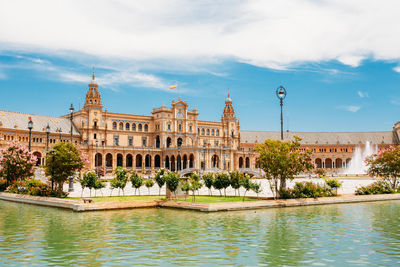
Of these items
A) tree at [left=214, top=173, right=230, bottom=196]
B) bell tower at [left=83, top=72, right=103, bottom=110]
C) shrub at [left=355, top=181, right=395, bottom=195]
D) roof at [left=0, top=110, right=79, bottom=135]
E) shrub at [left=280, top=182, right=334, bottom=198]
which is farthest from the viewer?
bell tower at [left=83, top=72, right=103, bottom=110]

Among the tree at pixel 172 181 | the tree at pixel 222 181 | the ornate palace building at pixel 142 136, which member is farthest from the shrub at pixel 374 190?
the ornate palace building at pixel 142 136

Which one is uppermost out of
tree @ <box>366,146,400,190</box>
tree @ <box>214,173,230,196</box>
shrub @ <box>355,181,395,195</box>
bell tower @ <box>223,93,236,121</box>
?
bell tower @ <box>223,93,236,121</box>

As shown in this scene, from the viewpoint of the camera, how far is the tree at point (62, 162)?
30547 mm

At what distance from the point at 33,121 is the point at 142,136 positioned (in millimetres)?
25484

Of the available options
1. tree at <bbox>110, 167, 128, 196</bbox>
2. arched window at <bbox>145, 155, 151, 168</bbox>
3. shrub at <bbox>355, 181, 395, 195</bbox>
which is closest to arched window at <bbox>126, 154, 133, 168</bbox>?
arched window at <bbox>145, 155, 151, 168</bbox>

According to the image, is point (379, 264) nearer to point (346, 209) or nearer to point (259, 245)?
point (259, 245)

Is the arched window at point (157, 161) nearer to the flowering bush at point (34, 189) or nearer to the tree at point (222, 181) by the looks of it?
the flowering bush at point (34, 189)

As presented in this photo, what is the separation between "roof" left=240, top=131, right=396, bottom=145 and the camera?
437 ft

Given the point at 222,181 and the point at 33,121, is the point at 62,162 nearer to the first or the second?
the point at 222,181

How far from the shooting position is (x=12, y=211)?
1003 inches

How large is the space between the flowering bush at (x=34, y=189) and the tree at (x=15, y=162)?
5.87ft

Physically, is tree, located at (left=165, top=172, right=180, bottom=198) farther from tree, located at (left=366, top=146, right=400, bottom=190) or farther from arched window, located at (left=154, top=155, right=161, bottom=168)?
arched window, located at (left=154, top=155, right=161, bottom=168)

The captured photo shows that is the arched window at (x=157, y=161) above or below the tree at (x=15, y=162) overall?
above

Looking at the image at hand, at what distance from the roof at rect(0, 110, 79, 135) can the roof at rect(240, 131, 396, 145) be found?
56.2m
